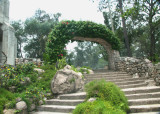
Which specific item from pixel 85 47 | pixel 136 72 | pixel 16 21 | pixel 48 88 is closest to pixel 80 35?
pixel 136 72

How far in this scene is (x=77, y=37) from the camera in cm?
1063

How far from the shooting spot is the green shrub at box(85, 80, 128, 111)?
3.83 metres

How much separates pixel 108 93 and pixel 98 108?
2.51ft

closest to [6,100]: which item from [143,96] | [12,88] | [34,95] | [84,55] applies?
[34,95]

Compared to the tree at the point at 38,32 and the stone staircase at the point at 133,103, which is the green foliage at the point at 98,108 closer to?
the stone staircase at the point at 133,103

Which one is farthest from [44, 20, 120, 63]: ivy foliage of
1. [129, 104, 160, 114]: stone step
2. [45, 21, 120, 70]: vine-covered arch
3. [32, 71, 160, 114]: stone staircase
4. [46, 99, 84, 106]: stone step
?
[129, 104, 160, 114]: stone step

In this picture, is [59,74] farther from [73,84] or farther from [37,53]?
[37,53]

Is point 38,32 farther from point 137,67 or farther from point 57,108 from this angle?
point 57,108

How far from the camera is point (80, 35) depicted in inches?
407

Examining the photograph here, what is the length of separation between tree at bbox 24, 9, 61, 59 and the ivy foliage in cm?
1179

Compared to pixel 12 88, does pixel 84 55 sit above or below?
above

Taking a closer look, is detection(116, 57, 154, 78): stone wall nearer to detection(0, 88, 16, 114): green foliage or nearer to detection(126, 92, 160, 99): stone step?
detection(126, 92, 160, 99): stone step

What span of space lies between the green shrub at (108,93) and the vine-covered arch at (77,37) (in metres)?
5.46

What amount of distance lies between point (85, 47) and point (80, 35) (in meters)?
22.2
